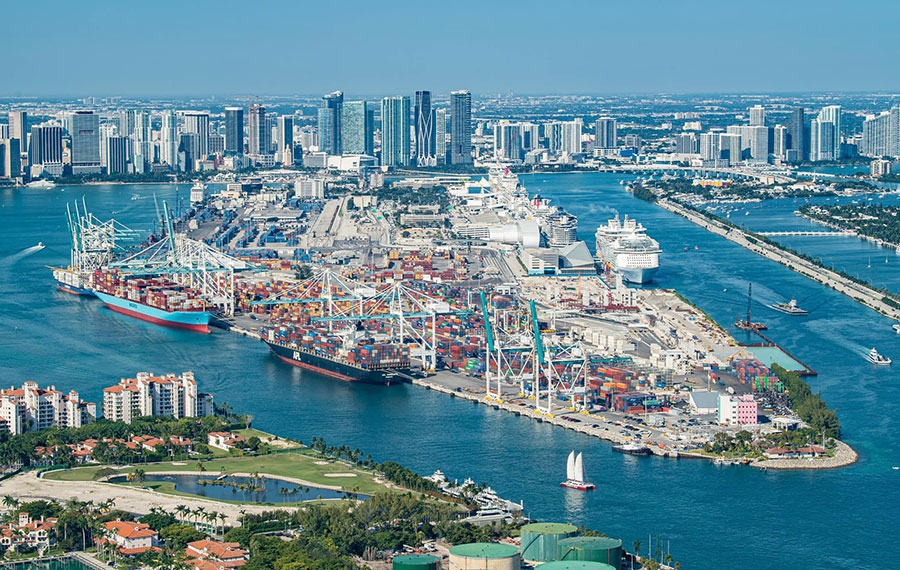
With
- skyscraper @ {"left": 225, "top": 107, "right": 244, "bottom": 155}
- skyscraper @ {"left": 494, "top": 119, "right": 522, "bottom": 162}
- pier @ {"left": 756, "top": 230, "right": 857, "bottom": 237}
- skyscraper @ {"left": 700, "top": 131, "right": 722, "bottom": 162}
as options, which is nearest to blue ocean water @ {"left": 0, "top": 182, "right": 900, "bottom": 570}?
pier @ {"left": 756, "top": 230, "right": 857, "bottom": 237}

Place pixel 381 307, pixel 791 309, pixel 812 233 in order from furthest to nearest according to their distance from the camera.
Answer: pixel 812 233, pixel 791 309, pixel 381 307

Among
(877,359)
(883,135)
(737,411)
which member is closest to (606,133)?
(883,135)

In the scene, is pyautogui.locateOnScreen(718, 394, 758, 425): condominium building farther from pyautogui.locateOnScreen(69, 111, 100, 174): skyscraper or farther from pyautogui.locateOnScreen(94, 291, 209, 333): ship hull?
pyautogui.locateOnScreen(69, 111, 100, 174): skyscraper

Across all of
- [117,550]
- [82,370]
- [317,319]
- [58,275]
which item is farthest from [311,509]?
[58,275]

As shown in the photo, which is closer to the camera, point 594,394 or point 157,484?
point 157,484

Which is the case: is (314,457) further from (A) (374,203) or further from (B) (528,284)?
(A) (374,203)

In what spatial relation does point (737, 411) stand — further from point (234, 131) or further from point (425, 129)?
point (234, 131)
